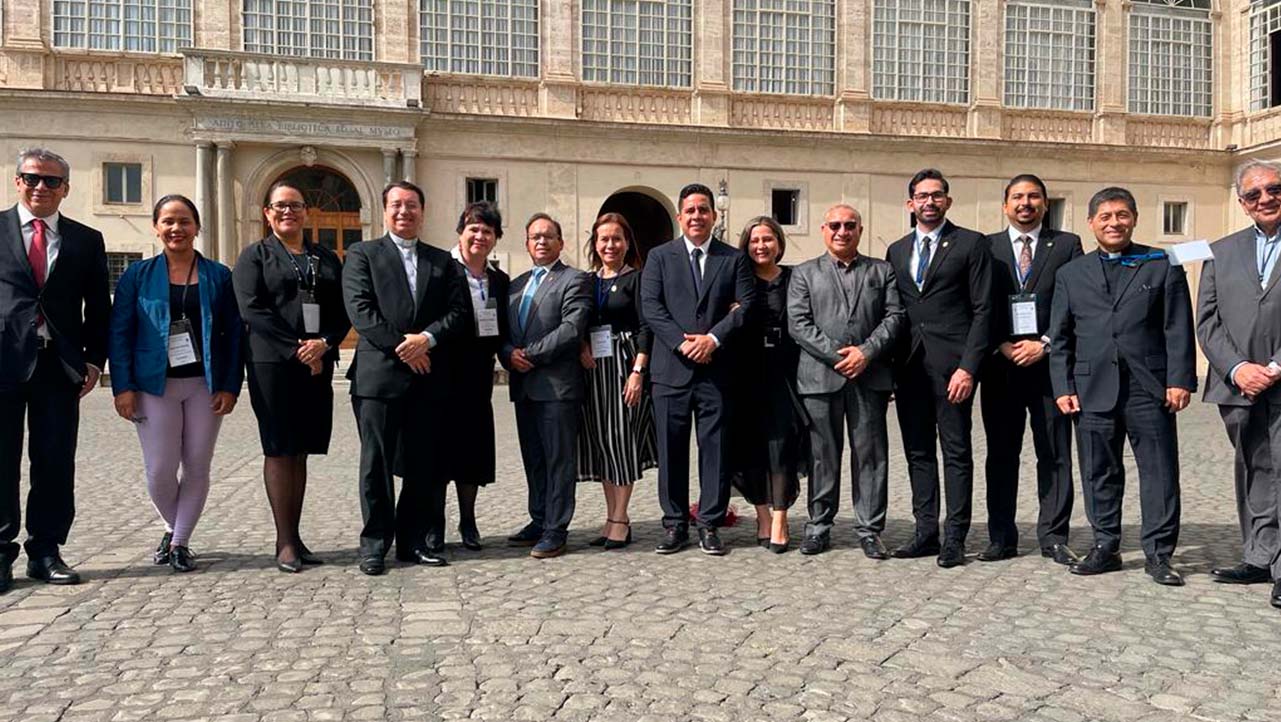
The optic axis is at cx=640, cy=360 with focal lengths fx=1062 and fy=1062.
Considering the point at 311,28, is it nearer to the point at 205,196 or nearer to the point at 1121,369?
the point at 205,196

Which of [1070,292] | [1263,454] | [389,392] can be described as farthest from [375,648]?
[1263,454]

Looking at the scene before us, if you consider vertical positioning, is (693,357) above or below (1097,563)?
above

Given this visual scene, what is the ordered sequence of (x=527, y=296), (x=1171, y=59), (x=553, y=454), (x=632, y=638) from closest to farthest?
(x=632, y=638) < (x=553, y=454) < (x=527, y=296) < (x=1171, y=59)

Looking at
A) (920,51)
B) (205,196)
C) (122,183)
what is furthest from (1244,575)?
(920,51)

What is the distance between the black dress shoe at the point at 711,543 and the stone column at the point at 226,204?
2082 cm

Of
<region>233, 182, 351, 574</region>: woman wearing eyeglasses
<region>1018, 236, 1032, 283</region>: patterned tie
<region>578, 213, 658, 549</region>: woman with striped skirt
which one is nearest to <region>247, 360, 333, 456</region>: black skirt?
<region>233, 182, 351, 574</region>: woman wearing eyeglasses

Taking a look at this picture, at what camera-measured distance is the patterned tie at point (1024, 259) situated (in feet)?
22.0

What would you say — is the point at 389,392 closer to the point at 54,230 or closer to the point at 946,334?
the point at 54,230

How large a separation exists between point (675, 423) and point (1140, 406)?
9.09 ft

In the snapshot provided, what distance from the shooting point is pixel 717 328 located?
668 centimetres

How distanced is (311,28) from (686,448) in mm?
21960

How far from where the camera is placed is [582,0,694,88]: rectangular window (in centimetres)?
2708

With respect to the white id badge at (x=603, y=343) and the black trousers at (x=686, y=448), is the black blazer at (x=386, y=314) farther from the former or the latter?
the black trousers at (x=686, y=448)

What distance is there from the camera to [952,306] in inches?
259
